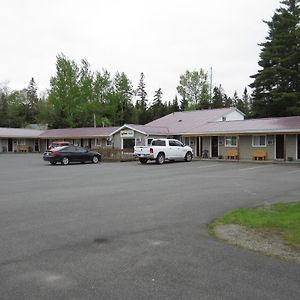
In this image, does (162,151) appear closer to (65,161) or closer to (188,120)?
(65,161)

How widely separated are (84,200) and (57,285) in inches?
261

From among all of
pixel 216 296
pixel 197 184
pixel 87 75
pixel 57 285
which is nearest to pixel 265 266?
pixel 216 296

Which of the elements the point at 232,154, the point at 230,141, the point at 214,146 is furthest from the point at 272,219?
the point at 214,146

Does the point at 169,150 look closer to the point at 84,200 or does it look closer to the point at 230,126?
the point at 230,126

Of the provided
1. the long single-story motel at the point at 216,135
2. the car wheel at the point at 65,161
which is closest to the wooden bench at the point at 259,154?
the long single-story motel at the point at 216,135

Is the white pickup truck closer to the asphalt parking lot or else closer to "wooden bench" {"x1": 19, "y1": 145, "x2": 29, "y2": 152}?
the asphalt parking lot

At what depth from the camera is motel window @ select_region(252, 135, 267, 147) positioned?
32334 mm

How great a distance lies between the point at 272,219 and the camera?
8.48m

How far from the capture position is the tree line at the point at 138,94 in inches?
1919

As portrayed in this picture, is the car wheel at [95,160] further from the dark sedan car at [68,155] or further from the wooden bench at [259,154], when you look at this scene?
the wooden bench at [259,154]

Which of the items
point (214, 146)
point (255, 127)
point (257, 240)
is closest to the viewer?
point (257, 240)

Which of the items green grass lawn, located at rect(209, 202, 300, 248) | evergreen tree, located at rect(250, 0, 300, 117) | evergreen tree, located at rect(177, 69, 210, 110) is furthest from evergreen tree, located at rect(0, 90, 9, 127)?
green grass lawn, located at rect(209, 202, 300, 248)

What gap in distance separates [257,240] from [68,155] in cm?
2408

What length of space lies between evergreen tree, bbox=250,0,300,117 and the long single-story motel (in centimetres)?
496
